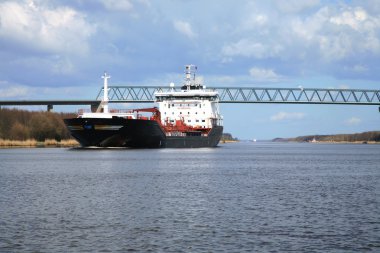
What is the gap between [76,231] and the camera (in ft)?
85.1

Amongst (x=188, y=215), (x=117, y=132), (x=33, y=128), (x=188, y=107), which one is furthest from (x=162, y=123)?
(x=188, y=215)

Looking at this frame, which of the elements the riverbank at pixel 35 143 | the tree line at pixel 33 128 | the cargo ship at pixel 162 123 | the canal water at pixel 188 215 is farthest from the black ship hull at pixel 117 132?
the canal water at pixel 188 215

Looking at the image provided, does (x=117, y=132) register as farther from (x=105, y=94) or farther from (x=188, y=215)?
(x=188, y=215)

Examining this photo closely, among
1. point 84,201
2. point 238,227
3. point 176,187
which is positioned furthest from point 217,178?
point 238,227

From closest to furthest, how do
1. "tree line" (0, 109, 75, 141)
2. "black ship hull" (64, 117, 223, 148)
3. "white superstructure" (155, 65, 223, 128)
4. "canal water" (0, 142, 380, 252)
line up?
"canal water" (0, 142, 380, 252) → "black ship hull" (64, 117, 223, 148) → "white superstructure" (155, 65, 223, 128) → "tree line" (0, 109, 75, 141)

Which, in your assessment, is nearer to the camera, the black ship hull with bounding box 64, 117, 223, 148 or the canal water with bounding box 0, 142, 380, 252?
the canal water with bounding box 0, 142, 380, 252

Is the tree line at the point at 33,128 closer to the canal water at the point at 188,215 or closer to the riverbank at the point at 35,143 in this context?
the riverbank at the point at 35,143

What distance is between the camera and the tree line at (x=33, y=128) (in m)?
159

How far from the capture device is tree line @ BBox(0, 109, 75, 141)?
159 m

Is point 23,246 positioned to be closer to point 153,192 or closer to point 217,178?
point 153,192

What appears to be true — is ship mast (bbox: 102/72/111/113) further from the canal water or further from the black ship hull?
the canal water

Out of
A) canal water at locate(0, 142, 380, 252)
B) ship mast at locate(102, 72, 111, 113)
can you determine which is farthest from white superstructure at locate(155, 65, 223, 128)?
canal water at locate(0, 142, 380, 252)

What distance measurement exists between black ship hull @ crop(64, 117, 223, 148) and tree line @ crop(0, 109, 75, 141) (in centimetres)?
4813

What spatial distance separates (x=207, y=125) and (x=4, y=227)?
10982 centimetres
